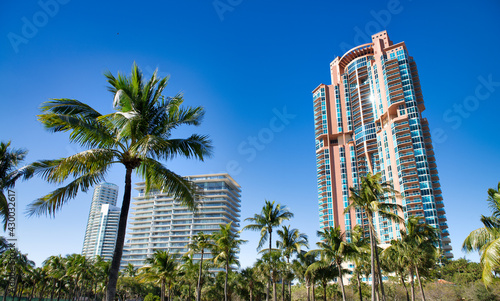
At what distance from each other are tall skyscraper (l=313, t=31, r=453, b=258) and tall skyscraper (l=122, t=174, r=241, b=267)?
4073 centimetres

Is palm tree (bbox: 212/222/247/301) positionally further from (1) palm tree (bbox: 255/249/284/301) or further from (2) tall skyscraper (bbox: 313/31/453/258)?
(2) tall skyscraper (bbox: 313/31/453/258)

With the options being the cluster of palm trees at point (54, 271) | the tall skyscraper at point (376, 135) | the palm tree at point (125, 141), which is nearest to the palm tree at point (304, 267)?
the palm tree at point (125, 141)

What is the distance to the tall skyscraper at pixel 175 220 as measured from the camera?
12469cm

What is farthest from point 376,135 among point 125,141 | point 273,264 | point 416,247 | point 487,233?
point 125,141

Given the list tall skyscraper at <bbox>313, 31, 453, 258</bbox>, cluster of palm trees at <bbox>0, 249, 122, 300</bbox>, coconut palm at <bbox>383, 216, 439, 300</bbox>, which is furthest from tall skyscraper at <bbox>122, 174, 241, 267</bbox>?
coconut palm at <bbox>383, 216, 439, 300</bbox>

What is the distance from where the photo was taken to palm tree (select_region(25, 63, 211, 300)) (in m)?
9.07

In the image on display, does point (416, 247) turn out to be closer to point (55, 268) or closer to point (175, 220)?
point (55, 268)

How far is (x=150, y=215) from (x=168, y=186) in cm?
13295

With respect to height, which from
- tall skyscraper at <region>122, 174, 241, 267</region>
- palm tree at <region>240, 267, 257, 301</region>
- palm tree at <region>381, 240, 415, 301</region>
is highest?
tall skyscraper at <region>122, 174, 241, 267</region>

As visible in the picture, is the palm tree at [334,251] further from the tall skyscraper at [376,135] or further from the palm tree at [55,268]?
the tall skyscraper at [376,135]

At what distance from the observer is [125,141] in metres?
10.4

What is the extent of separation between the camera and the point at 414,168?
86.7 metres

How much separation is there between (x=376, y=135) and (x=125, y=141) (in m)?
100

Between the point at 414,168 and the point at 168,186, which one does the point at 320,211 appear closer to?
the point at 414,168
